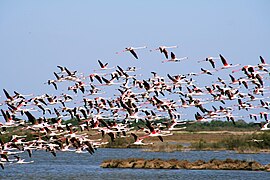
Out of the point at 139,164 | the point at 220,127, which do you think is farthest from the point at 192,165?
the point at 220,127

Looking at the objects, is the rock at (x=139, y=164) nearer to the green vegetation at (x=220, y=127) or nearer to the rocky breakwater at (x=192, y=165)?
the rocky breakwater at (x=192, y=165)

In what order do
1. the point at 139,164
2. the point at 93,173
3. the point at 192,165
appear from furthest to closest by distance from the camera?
1. the point at 139,164
2. the point at 192,165
3. the point at 93,173

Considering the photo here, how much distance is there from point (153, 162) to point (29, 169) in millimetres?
9129

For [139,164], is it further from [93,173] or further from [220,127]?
[220,127]

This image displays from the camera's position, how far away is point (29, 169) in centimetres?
5531

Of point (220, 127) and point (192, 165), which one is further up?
point (220, 127)

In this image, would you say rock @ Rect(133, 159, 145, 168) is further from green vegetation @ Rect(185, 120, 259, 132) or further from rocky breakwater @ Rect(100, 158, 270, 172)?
green vegetation @ Rect(185, 120, 259, 132)

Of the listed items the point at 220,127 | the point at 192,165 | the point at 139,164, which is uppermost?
the point at 220,127

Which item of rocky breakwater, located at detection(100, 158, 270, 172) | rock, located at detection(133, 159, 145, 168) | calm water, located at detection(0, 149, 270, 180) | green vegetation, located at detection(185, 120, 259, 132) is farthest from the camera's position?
green vegetation, located at detection(185, 120, 259, 132)

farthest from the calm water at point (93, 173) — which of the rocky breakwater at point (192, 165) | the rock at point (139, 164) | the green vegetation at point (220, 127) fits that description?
the green vegetation at point (220, 127)

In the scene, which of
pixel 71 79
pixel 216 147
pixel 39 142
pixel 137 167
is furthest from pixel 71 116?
pixel 216 147

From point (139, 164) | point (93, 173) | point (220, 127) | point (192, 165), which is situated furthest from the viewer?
point (220, 127)

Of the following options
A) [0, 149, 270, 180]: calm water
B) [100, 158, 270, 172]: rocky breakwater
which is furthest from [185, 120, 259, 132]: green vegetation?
[100, 158, 270, 172]: rocky breakwater

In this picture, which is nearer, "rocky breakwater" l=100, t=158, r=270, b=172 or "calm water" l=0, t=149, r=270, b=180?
"calm water" l=0, t=149, r=270, b=180
